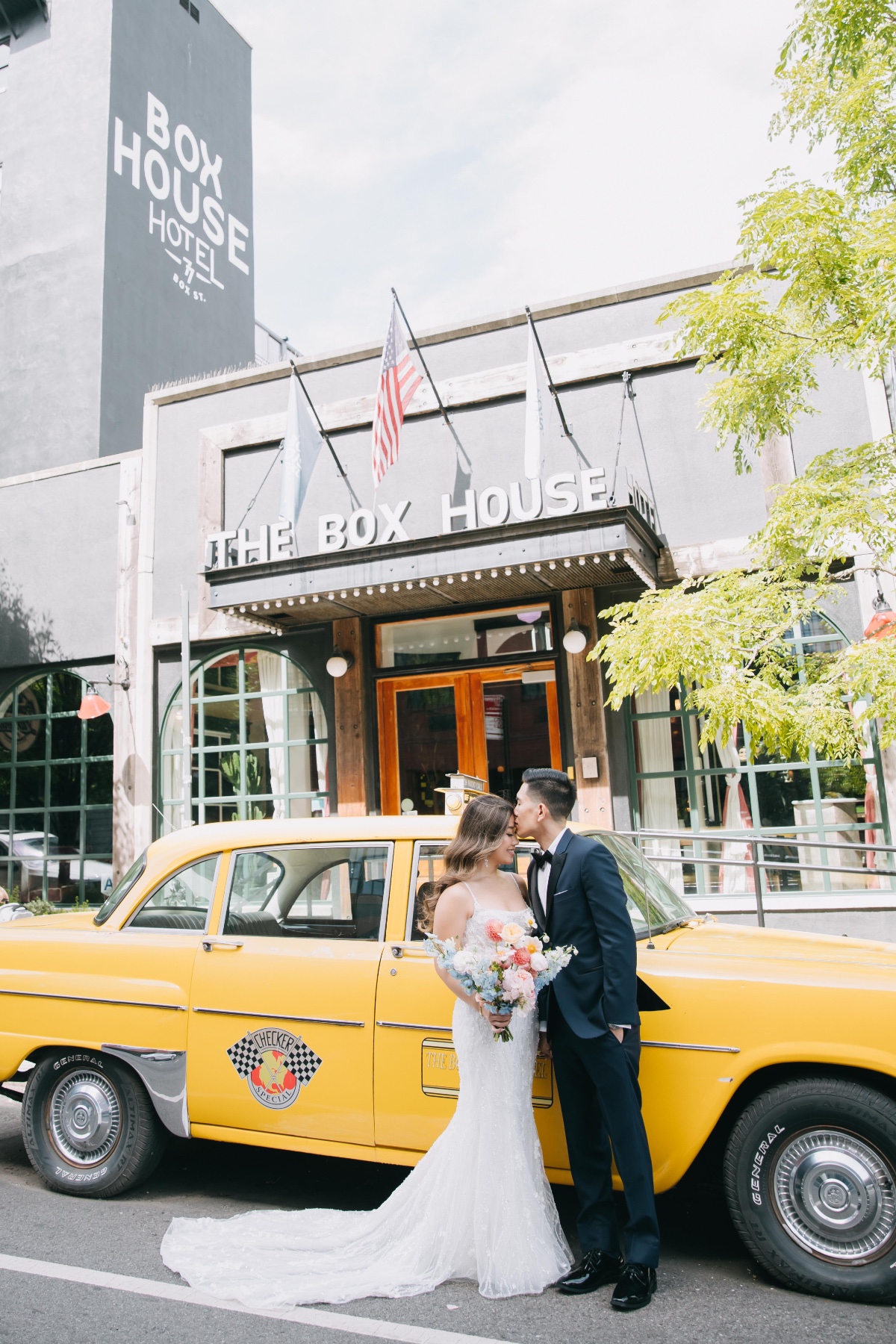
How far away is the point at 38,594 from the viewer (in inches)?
540

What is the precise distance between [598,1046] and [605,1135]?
1.37 feet

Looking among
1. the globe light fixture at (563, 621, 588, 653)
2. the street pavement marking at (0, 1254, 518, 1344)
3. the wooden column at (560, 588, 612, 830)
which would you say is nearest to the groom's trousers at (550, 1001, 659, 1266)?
the street pavement marking at (0, 1254, 518, 1344)

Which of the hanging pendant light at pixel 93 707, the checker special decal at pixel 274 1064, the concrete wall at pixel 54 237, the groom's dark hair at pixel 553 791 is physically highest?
the concrete wall at pixel 54 237

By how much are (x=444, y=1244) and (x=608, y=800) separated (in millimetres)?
Answer: 6884

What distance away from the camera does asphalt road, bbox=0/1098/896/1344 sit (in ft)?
10.6

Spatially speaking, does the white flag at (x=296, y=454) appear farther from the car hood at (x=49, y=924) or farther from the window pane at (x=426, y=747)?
the car hood at (x=49, y=924)

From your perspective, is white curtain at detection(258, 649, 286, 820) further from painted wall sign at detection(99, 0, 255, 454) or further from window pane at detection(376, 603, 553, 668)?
painted wall sign at detection(99, 0, 255, 454)

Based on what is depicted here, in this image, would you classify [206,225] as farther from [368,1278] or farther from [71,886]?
[368,1278]

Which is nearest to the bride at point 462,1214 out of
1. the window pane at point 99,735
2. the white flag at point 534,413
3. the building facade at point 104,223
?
the white flag at point 534,413

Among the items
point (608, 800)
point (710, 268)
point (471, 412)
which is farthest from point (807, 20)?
point (608, 800)

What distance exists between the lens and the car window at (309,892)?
4.41 metres

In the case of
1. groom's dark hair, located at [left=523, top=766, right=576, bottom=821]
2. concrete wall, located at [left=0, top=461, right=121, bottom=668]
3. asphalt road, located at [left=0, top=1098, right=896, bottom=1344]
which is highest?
concrete wall, located at [left=0, top=461, right=121, bottom=668]

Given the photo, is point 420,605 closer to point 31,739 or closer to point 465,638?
point 465,638

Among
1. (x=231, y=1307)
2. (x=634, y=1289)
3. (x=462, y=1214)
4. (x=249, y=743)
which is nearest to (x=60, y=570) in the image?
(x=249, y=743)
